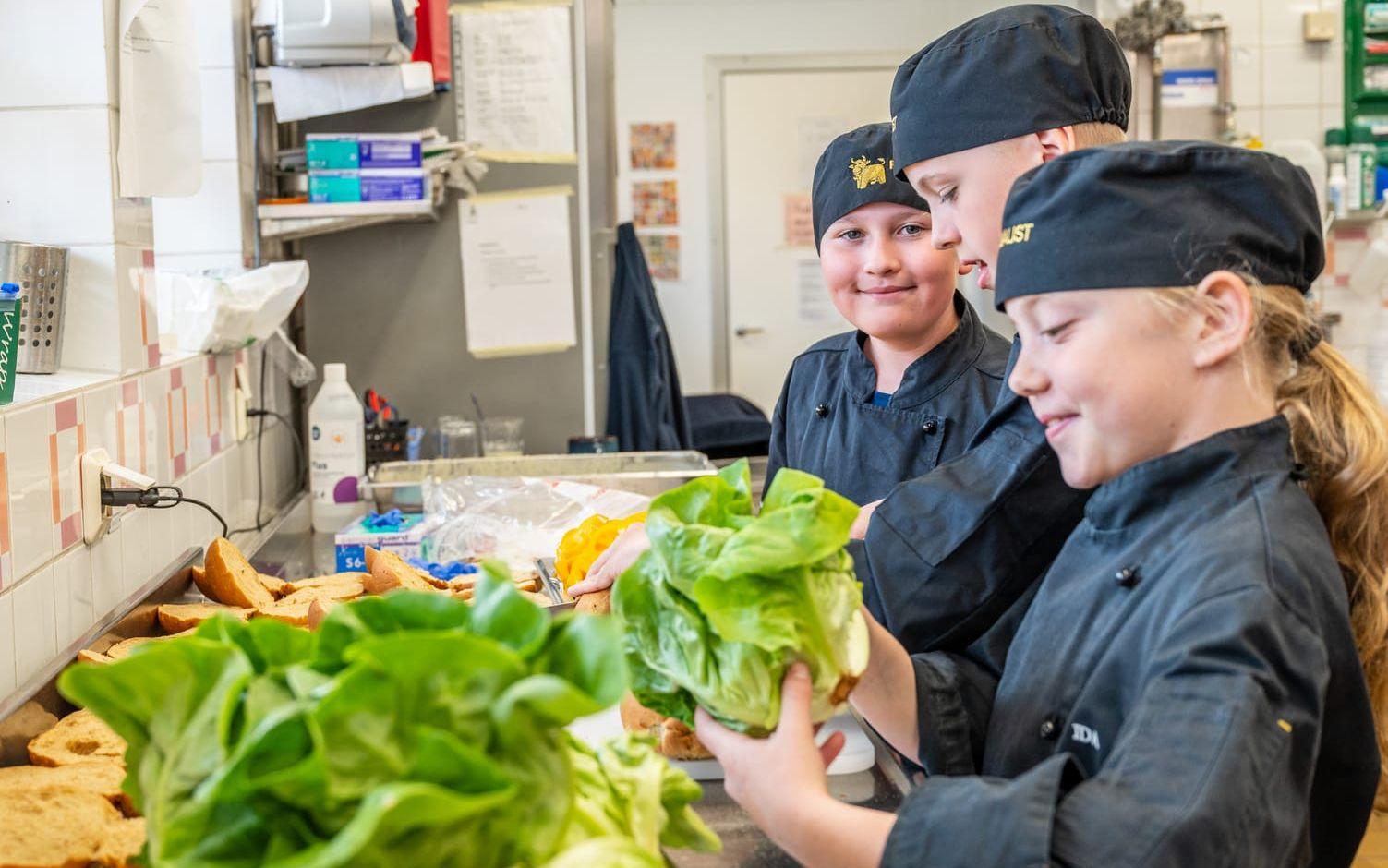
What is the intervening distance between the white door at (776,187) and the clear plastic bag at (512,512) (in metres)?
4.09

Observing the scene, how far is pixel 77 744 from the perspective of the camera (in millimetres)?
1425

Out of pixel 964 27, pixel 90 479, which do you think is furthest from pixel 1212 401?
pixel 90 479

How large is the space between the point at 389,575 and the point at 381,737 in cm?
136

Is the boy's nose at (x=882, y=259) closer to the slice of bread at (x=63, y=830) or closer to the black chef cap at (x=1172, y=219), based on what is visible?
the black chef cap at (x=1172, y=219)

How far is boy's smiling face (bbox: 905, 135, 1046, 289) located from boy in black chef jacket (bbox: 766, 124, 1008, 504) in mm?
478

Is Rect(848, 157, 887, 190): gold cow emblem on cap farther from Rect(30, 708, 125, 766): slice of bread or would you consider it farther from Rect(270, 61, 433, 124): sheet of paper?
Rect(270, 61, 433, 124): sheet of paper

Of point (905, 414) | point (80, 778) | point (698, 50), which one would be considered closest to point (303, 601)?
point (80, 778)

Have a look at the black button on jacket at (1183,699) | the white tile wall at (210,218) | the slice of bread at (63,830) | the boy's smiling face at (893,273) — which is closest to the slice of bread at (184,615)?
the slice of bread at (63,830)

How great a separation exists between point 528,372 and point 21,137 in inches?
73.3

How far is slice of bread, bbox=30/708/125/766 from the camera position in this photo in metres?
1.38

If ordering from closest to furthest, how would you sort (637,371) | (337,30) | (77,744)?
(77,744) < (337,30) < (637,371)

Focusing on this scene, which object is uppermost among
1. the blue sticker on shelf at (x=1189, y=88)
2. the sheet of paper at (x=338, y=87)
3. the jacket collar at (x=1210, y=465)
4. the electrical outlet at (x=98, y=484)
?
the blue sticker on shelf at (x=1189, y=88)

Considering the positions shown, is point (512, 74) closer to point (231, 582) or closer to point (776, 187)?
point (231, 582)

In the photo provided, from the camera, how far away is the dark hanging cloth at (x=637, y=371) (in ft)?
12.6
